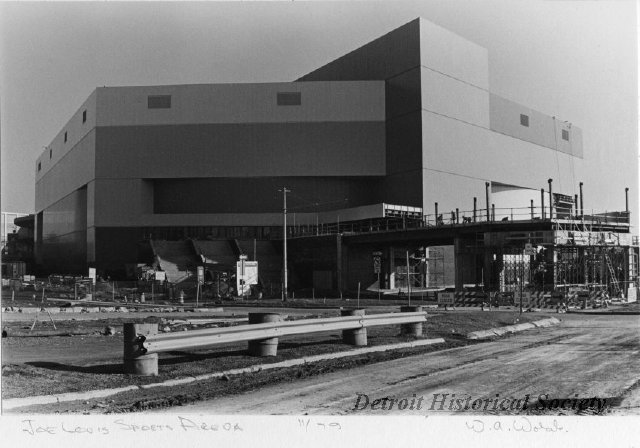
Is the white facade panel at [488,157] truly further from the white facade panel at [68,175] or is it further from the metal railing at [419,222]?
the white facade panel at [68,175]

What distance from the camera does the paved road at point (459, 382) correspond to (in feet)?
30.1

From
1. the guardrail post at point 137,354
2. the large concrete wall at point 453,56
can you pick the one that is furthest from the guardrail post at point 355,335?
the large concrete wall at point 453,56

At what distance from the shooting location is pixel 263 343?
1346 cm

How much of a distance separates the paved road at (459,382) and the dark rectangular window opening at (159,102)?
72706mm

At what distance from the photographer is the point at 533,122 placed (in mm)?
94375

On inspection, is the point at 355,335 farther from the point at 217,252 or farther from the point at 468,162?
the point at 468,162

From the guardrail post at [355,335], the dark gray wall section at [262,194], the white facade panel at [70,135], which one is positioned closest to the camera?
the guardrail post at [355,335]

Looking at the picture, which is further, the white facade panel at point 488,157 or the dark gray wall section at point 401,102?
the white facade panel at point 488,157

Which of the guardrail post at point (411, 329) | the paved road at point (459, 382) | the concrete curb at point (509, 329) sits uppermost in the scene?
the guardrail post at point (411, 329)

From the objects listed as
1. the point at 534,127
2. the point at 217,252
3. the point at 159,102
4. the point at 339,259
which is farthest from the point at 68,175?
the point at 534,127

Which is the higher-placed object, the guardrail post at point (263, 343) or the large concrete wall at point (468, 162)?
the large concrete wall at point (468, 162)

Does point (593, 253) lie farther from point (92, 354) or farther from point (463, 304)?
point (92, 354)

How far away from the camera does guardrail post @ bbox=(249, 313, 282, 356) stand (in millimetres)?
13281

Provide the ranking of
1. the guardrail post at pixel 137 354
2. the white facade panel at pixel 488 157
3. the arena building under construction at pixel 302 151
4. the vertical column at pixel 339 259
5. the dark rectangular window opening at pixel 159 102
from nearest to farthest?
the guardrail post at pixel 137 354, the vertical column at pixel 339 259, the white facade panel at pixel 488 157, the arena building under construction at pixel 302 151, the dark rectangular window opening at pixel 159 102
